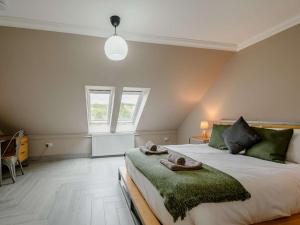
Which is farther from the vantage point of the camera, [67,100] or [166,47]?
[67,100]

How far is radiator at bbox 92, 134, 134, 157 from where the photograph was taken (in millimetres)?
5016

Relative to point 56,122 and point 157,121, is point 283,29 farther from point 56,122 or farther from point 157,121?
point 56,122

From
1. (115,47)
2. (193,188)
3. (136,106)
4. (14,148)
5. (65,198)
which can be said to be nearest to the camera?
(193,188)

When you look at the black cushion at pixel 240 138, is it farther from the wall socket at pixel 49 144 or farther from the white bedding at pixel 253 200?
the wall socket at pixel 49 144

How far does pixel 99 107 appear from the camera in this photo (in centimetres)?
496

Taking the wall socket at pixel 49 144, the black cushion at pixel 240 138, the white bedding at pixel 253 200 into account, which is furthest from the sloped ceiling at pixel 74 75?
the white bedding at pixel 253 200

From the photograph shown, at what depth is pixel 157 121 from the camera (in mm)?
5355

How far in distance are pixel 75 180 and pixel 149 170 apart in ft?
6.55

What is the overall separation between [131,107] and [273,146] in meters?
3.45

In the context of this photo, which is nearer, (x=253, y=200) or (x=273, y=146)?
(x=253, y=200)

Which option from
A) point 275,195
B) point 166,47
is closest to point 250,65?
point 166,47

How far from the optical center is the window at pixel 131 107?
4.66 meters

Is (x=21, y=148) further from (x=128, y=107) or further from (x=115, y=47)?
(x=115, y=47)

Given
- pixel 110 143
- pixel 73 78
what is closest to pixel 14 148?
pixel 73 78
